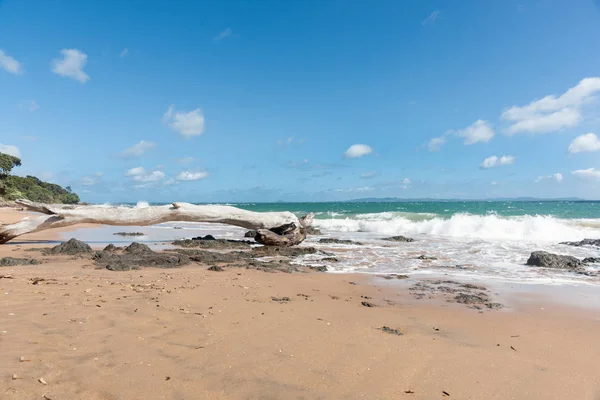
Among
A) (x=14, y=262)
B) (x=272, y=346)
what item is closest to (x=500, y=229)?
(x=272, y=346)

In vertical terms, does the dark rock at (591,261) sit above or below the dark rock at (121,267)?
below

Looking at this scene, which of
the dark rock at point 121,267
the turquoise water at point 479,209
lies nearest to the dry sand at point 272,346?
the dark rock at point 121,267

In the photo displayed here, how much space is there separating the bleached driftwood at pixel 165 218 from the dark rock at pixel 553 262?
6.60m

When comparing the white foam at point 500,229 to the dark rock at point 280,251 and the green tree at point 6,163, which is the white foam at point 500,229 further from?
the green tree at point 6,163

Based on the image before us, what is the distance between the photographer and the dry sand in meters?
2.61

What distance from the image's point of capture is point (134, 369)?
9.09 feet

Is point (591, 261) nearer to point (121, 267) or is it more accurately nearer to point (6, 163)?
Answer: point (121, 267)

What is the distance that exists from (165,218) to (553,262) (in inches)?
437

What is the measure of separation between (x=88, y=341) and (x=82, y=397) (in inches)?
38.2

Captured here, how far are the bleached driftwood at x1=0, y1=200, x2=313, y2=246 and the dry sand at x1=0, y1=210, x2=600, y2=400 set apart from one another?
18.7 ft

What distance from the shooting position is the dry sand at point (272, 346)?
261 centimetres

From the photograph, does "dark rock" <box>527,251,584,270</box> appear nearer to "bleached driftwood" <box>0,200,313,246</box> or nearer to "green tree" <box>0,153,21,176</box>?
"bleached driftwood" <box>0,200,313,246</box>

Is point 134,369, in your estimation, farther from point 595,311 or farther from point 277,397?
point 595,311

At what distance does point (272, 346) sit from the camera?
11.1ft
